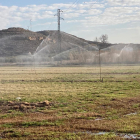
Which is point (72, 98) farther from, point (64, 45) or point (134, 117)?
point (64, 45)

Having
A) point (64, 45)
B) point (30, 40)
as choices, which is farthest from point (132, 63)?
point (30, 40)

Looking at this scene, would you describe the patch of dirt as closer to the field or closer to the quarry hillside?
the field

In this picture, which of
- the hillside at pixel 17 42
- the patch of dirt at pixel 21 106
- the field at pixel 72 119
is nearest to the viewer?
the field at pixel 72 119

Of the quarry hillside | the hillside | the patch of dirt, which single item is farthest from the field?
the hillside

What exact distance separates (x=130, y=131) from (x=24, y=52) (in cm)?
13457

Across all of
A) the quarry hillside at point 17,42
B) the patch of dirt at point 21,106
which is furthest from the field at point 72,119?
the quarry hillside at point 17,42

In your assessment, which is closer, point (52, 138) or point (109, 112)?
point (52, 138)

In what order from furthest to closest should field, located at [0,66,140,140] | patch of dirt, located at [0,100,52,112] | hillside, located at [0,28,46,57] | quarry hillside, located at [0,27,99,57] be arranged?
hillside, located at [0,28,46,57]
quarry hillside, located at [0,27,99,57]
patch of dirt, located at [0,100,52,112]
field, located at [0,66,140,140]

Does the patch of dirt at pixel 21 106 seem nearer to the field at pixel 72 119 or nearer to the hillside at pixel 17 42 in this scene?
the field at pixel 72 119

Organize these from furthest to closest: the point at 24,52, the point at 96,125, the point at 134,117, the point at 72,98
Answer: the point at 24,52
the point at 72,98
the point at 134,117
the point at 96,125

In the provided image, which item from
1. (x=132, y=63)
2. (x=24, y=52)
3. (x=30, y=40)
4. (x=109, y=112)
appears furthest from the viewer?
(x=30, y=40)

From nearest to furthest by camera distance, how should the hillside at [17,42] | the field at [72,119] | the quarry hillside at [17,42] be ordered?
the field at [72,119] < the quarry hillside at [17,42] < the hillside at [17,42]

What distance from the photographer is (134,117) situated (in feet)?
43.0

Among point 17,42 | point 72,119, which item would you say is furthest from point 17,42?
point 72,119
